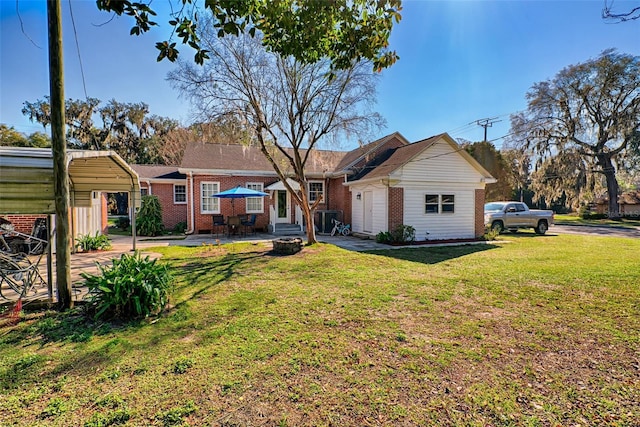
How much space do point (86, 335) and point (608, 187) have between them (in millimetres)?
38023

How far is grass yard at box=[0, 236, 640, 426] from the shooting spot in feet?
8.32

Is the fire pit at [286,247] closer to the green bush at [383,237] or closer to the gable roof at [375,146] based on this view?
the green bush at [383,237]

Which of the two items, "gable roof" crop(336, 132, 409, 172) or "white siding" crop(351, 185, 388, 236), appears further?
"gable roof" crop(336, 132, 409, 172)

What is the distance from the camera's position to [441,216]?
13883 millimetres

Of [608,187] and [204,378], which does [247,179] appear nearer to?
[204,378]

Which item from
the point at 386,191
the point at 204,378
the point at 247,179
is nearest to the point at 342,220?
the point at 386,191

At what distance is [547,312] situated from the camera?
483 centimetres

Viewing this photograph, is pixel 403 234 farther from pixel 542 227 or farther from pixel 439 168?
pixel 542 227

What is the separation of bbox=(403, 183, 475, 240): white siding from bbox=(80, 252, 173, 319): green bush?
1052 cm

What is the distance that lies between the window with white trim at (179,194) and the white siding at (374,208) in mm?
9305

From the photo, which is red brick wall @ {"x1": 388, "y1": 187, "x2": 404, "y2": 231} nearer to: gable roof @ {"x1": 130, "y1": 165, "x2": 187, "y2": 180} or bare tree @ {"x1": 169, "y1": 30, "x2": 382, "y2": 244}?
bare tree @ {"x1": 169, "y1": 30, "x2": 382, "y2": 244}

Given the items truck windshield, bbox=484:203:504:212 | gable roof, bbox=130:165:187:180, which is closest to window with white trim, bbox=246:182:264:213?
gable roof, bbox=130:165:187:180

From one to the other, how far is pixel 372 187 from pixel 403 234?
9.44 ft

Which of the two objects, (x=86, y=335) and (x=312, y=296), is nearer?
(x=86, y=335)
